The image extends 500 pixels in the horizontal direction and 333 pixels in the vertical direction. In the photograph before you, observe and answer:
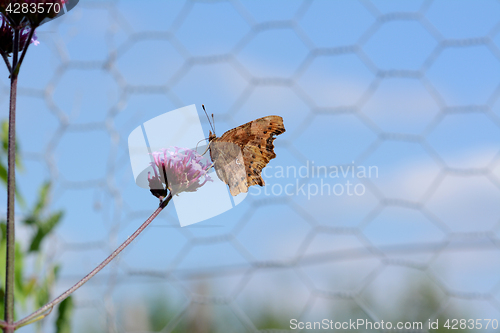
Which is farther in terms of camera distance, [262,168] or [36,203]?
[36,203]

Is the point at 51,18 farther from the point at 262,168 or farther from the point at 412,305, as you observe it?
the point at 412,305

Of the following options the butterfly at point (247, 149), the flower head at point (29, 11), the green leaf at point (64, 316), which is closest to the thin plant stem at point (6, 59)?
the flower head at point (29, 11)

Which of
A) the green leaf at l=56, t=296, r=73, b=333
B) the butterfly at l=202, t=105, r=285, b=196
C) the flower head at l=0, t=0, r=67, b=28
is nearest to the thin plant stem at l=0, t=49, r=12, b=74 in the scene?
the flower head at l=0, t=0, r=67, b=28

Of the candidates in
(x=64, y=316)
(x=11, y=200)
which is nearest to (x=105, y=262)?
(x=11, y=200)

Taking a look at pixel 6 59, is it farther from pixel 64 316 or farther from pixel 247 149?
pixel 64 316

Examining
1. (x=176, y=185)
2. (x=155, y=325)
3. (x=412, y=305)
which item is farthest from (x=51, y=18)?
(x=412, y=305)
